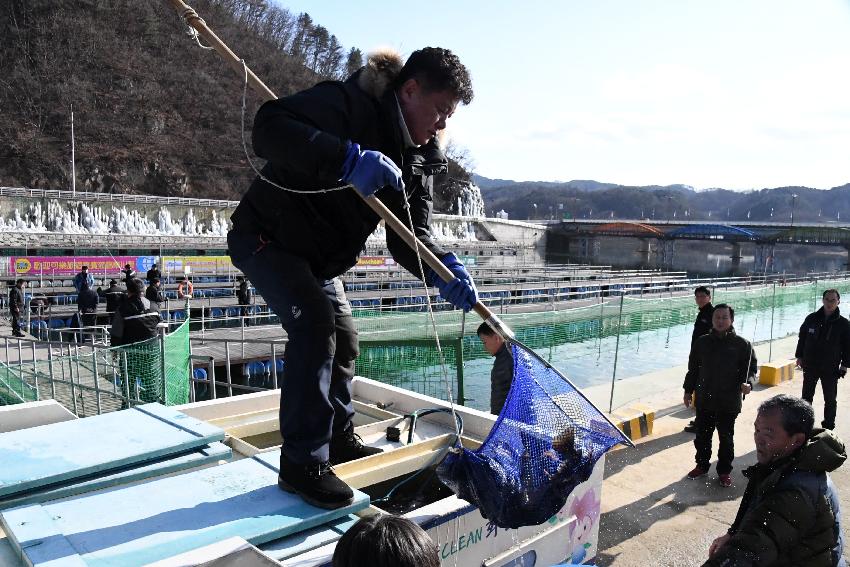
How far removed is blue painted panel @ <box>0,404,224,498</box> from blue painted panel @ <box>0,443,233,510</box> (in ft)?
0.12

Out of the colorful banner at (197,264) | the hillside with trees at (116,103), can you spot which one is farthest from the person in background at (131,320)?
the hillside with trees at (116,103)

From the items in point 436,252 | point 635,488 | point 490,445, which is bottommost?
point 635,488

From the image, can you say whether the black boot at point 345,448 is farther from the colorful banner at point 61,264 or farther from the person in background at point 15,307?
the colorful banner at point 61,264

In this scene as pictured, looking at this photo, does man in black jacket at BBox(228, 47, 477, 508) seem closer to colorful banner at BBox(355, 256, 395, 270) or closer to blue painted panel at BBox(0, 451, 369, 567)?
blue painted panel at BBox(0, 451, 369, 567)

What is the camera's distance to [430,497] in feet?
11.2

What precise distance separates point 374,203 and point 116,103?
233 feet

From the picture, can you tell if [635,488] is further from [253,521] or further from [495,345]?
[253,521]

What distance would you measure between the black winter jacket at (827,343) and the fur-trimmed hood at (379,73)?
7.01 m

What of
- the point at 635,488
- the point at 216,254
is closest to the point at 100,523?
the point at 635,488

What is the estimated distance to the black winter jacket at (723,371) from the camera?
19.6 feet

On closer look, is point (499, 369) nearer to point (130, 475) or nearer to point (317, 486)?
point (317, 486)

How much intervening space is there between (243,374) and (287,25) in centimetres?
10573

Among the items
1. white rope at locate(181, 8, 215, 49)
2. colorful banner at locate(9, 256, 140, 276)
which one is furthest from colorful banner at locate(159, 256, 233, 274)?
white rope at locate(181, 8, 215, 49)

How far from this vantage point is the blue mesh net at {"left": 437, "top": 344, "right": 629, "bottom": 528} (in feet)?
8.57
